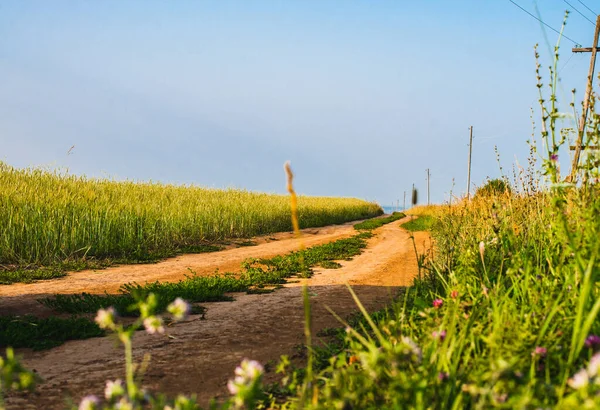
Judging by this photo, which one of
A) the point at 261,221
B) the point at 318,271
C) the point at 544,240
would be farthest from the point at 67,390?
the point at 261,221

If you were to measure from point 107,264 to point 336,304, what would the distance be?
6683 mm

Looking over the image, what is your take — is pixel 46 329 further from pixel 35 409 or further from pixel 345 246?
pixel 345 246

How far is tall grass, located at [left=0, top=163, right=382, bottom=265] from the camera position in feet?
34.4

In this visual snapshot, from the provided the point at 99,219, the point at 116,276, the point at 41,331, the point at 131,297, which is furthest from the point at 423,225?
the point at 41,331

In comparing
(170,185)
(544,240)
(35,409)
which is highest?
(170,185)

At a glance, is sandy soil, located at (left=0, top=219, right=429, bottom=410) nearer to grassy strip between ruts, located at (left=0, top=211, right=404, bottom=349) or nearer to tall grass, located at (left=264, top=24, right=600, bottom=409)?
grassy strip between ruts, located at (left=0, top=211, right=404, bottom=349)

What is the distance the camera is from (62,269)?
9.99 meters

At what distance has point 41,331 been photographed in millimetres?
5102

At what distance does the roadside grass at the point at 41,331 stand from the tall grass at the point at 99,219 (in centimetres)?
536

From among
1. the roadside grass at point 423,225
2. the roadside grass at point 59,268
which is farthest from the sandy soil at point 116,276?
the roadside grass at point 423,225

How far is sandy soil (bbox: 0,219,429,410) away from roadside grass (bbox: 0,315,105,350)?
0.17 m

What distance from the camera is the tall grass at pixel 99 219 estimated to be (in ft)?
34.4

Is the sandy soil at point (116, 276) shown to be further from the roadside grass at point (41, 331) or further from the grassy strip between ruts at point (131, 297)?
the roadside grass at point (41, 331)

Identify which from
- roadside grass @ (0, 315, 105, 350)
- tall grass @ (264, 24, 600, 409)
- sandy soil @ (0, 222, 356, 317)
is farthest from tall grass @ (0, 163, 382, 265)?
tall grass @ (264, 24, 600, 409)
